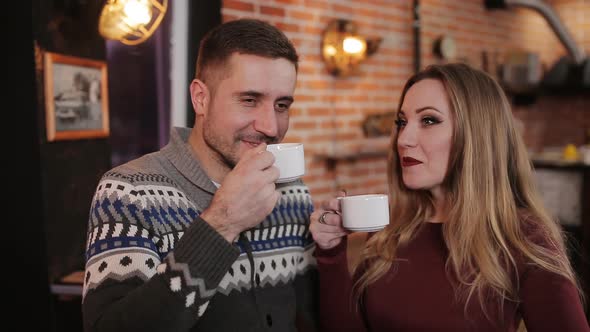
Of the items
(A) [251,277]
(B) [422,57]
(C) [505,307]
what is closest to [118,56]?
(A) [251,277]

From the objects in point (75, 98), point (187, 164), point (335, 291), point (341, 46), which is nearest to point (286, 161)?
point (187, 164)

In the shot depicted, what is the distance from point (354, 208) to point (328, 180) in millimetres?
1985

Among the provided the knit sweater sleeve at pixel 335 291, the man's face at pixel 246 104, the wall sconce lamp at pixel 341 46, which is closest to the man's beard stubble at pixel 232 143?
the man's face at pixel 246 104

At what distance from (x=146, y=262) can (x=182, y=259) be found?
0.14 m

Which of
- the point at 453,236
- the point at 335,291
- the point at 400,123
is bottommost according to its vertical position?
the point at 335,291

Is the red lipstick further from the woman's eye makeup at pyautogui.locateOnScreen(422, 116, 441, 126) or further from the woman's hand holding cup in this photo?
the woman's hand holding cup

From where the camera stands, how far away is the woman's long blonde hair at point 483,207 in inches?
54.9

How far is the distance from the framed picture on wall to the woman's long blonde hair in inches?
48.1

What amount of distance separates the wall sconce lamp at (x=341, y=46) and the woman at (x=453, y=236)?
5.03 feet

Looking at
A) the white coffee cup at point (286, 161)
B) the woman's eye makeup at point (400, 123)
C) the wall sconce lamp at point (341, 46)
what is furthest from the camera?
the wall sconce lamp at point (341, 46)

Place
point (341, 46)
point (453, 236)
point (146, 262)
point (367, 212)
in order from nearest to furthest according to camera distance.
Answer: point (146, 262), point (367, 212), point (453, 236), point (341, 46)

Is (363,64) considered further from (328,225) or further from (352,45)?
(328,225)

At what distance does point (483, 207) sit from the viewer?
1525 mm

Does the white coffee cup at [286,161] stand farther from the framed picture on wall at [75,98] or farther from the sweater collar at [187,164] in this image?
the framed picture on wall at [75,98]
